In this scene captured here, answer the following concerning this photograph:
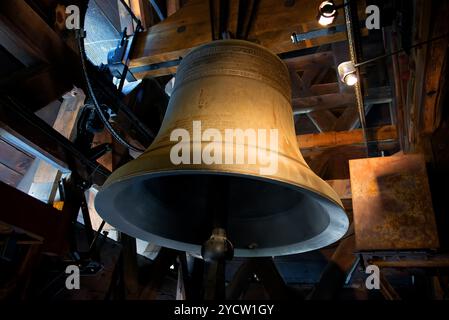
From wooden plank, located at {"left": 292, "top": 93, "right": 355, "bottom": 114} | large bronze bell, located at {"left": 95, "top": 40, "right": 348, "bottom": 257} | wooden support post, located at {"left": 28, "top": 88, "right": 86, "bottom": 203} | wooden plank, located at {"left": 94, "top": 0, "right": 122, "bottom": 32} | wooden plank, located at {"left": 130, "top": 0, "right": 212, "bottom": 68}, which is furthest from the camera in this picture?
wooden plank, located at {"left": 94, "top": 0, "right": 122, "bottom": 32}

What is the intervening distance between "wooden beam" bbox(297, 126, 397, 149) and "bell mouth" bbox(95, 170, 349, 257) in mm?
1290

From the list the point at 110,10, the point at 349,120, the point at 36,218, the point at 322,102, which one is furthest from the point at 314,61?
the point at 36,218

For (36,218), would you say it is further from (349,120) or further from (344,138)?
(349,120)

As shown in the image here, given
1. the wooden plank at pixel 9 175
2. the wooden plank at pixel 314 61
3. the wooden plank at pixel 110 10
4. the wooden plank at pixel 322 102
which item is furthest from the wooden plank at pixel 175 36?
the wooden plank at pixel 9 175

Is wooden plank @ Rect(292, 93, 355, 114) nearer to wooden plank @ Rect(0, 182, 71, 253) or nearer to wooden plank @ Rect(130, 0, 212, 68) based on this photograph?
wooden plank @ Rect(130, 0, 212, 68)

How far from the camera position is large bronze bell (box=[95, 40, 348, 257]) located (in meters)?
1.28

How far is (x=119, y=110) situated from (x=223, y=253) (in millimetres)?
1840

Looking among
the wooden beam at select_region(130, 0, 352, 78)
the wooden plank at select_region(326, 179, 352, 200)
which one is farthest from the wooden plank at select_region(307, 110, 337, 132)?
the wooden beam at select_region(130, 0, 352, 78)

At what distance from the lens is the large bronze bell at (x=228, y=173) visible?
1.28 metres

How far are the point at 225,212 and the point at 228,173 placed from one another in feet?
1.52

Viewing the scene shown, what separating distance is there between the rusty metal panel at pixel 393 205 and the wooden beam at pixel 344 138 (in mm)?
1046

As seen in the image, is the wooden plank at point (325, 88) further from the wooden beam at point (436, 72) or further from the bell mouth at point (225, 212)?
the bell mouth at point (225, 212)

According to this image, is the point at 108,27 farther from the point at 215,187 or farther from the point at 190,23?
the point at 215,187
